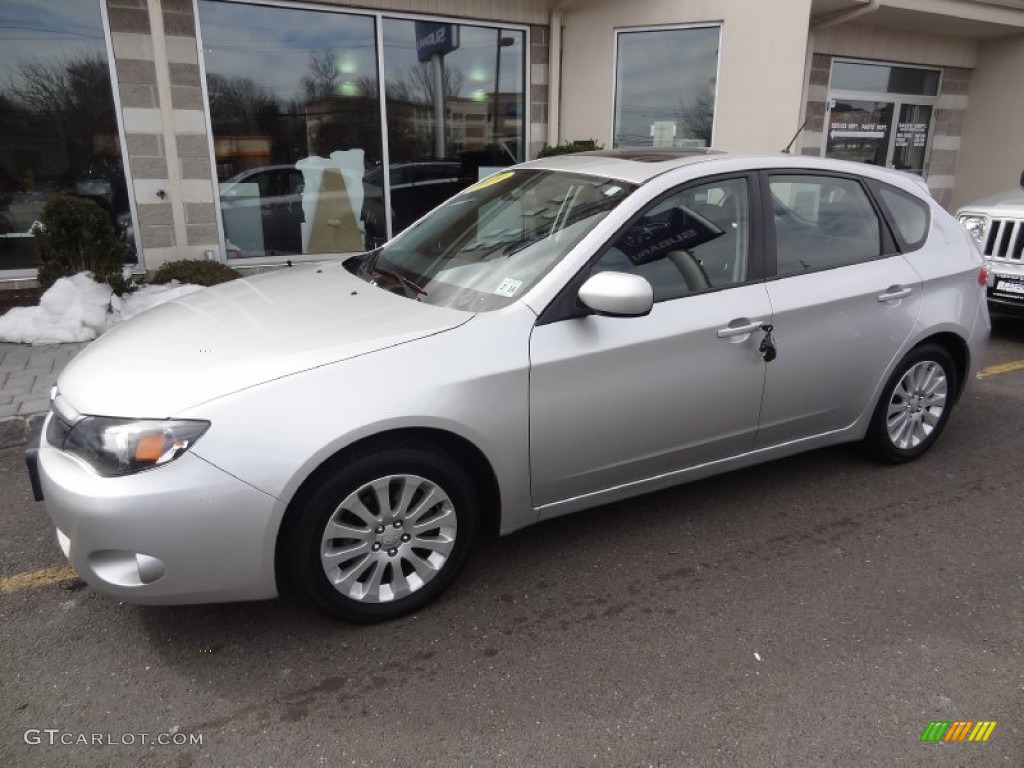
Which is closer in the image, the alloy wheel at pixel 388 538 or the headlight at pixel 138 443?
the headlight at pixel 138 443

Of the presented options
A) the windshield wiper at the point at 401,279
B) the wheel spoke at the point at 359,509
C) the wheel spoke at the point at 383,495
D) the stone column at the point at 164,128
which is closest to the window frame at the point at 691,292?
the windshield wiper at the point at 401,279

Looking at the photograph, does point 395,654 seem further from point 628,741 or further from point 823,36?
point 823,36

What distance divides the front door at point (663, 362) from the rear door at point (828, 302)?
0.14 m

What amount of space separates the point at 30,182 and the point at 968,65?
13.6 meters

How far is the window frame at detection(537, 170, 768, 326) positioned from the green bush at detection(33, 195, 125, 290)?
17.6ft

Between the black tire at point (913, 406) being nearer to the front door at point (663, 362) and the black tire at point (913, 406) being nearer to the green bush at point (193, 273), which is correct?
the front door at point (663, 362)

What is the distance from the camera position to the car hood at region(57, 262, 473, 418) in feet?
8.29

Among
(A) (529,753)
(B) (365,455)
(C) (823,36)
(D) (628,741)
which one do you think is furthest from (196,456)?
(C) (823,36)

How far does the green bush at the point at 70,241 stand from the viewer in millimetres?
6668

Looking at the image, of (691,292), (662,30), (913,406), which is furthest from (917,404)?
(662,30)

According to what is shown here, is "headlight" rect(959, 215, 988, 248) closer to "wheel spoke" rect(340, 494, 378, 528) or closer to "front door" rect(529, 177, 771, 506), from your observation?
"front door" rect(529, 177, 771, 506)

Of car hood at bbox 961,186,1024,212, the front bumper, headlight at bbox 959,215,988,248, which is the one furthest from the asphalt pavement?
car hood at bbox 961,186,1024,212

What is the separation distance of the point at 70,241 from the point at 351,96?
335 cm

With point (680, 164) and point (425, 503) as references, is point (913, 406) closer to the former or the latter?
point (680, 164)
